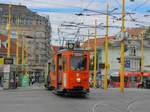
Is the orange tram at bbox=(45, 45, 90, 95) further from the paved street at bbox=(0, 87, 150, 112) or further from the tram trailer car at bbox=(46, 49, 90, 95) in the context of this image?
the paved street at bbox=(0, 87, 150, 112)

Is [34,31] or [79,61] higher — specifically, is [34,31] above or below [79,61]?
above

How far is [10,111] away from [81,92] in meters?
12.2

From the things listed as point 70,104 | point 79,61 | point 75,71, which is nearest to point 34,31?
point 79,61

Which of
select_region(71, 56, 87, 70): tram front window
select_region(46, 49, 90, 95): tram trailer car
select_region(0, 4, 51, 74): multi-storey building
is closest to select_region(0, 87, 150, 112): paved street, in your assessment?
select_region(46, 49, 90, 95): tram trailer car

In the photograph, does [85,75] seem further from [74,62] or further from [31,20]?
[31,20]

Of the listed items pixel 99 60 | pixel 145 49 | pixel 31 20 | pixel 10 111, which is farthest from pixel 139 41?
pixel 10 111

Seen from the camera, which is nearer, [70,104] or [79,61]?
[70,104]

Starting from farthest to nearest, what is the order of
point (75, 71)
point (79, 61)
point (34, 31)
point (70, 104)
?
1. point (34, 31)
2. point (79, 61)
3. point (75, 71)
4. point (70, 104)

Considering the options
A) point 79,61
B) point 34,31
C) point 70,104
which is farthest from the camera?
point 34,31

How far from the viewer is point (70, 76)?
32438mm

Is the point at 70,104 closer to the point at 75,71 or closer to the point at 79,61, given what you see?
the point at 75,71

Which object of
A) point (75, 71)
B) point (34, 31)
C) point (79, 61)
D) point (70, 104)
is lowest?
point (70, 104)

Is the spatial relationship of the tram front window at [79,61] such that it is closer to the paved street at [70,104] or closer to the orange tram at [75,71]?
the orange tram at [75,71]

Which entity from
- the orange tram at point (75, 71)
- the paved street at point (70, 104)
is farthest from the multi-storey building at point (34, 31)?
the paved street at point (70, 104)
